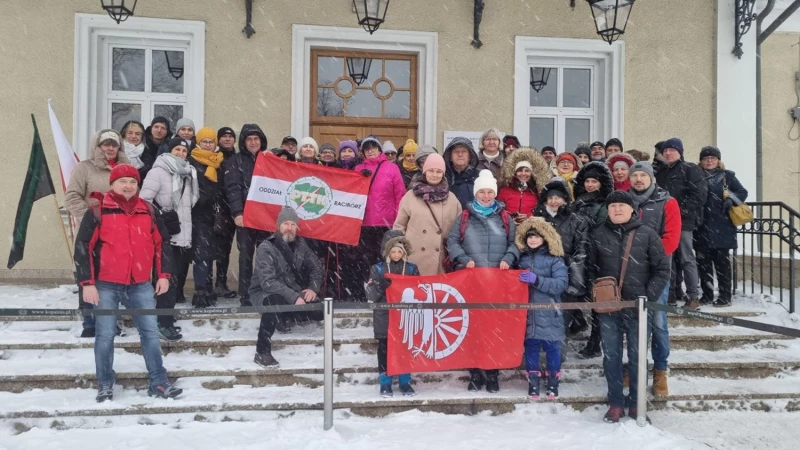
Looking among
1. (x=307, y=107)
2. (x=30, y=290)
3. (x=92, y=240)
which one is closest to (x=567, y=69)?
(x=307, y=107)

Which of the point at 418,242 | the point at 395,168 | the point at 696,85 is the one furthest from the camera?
the point at 696,85

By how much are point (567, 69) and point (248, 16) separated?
500cm

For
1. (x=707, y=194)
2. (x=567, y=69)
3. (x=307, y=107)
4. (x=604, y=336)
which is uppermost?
(x=567, y=69)

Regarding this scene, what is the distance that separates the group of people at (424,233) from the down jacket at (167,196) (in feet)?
0.05

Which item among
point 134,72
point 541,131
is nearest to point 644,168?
point 541,131

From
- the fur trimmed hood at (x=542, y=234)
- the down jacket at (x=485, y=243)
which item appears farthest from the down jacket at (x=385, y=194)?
the fur trimmed hood at (x=542, y=234)

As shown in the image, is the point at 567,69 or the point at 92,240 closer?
the point at 92,240

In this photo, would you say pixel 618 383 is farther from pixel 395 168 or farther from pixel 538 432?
pixel 395 168

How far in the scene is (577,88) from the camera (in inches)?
373

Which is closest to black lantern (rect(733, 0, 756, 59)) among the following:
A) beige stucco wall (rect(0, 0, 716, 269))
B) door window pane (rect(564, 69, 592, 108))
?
beige stucco wall (rect(0, 0, 716, 269))

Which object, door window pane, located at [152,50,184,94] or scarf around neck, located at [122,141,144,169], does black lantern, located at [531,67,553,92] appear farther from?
scarf around neck, located at [122,141,144,169]

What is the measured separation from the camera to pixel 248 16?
8.21 m

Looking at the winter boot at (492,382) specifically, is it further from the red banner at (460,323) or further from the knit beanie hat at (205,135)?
the knit beanie hat at (205,135)

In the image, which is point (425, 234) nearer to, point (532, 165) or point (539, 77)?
point (532, 165)
